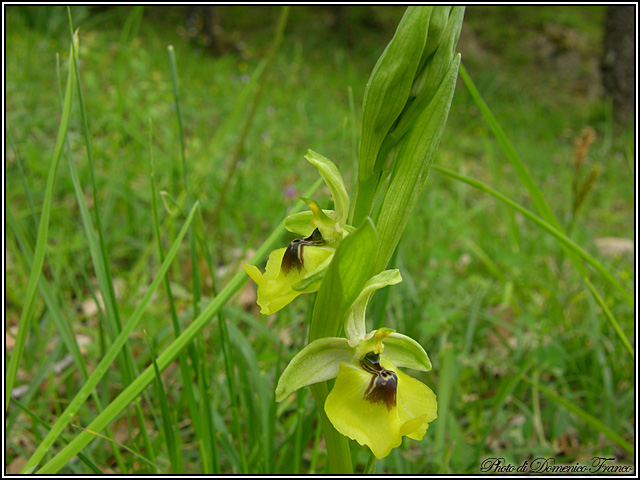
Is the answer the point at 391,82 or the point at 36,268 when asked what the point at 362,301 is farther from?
the point at 36,268

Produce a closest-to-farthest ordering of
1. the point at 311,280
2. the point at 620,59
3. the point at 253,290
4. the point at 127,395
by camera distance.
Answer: the point at 311,280 → the point at 127,395 → the point at 253,290 → the point at 620,59

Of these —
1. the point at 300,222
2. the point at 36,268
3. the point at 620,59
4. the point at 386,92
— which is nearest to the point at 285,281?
the point at 300,222

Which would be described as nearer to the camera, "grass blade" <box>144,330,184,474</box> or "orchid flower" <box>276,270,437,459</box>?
"orchid flower" <box>276,270,437,459</box>

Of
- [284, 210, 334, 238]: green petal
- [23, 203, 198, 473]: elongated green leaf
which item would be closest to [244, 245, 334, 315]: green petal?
[284, 210, 334, 238]: green petal

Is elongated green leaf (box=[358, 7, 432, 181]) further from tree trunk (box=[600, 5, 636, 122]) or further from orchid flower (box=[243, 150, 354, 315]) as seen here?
tree trunk (box=[600, 5, 636, 122])

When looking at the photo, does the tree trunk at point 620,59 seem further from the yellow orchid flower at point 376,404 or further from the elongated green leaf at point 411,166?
the yellow orchid flower at point 376,404

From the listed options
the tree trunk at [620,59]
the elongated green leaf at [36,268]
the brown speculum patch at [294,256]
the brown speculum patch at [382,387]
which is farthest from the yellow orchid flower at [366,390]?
the tree trunk at [620,59]
